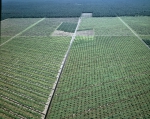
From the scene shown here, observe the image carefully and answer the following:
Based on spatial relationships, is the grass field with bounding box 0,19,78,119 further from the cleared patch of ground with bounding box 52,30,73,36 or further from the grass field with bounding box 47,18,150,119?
the cleared patch of ground with bounding box 52,30,73,36

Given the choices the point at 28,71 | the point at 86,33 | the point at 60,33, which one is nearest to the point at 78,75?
the point at 28,71

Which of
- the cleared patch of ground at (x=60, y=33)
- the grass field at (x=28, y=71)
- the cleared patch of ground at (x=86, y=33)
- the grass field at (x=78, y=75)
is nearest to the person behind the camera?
the grass field at (x=78, y=75)

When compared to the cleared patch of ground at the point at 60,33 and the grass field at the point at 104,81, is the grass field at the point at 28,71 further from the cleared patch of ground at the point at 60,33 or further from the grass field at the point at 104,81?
the cleared patch of ground at the point at 60,33

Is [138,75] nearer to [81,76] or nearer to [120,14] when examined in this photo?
[81,76]

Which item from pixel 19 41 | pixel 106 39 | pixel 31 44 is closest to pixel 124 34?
pixel 106 39

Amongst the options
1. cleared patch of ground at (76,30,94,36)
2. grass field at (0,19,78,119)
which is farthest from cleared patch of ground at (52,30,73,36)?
grass field at (0,19,78,119)

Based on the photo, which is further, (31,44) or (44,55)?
(31,44)

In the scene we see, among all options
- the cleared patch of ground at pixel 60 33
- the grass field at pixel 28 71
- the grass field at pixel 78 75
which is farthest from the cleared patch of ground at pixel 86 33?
the grass field at pixel 28 71

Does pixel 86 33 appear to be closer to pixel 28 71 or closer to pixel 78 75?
pixel 78 75
